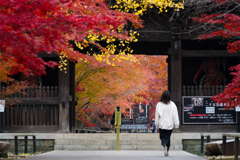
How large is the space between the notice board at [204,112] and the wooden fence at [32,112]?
501cm

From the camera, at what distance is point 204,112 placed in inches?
564

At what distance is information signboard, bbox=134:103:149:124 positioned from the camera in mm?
21641

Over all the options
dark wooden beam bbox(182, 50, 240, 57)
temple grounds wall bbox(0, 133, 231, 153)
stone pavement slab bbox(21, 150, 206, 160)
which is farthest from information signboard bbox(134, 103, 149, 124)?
stone pavement slab bbox(21, 150, 206, 160)

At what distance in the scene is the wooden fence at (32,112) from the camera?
47.2ft

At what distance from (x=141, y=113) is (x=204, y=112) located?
25.6 feet

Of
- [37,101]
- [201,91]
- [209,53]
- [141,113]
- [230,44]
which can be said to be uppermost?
[209,53]

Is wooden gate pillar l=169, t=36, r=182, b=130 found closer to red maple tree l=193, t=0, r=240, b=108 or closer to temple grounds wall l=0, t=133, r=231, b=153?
temple grounds wall l=0, t=133, r=231, b=153

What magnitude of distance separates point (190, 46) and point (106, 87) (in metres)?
5.03

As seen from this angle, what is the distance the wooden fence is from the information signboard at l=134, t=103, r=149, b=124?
8.02 metres

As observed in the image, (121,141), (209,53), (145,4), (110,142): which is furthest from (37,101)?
(209,53)

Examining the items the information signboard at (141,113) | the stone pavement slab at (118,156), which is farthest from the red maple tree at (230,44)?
the information signboard at (141,113)

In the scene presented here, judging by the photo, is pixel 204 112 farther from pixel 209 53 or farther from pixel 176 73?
pixel 209 53

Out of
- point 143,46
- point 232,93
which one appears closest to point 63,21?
point 232,93

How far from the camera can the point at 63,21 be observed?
7.09m
